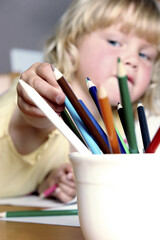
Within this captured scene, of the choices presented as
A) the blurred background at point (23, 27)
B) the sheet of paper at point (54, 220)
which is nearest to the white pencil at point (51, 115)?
the sheet of paper at point (54, 220)

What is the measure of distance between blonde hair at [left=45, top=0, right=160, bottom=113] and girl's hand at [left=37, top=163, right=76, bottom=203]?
0.85 ft

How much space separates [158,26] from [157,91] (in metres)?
0.23

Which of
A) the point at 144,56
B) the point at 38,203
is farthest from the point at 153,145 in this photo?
the point at 144,56

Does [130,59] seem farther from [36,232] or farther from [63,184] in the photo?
[36,232]

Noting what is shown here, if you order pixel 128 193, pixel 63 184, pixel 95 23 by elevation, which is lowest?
pixel 63 184

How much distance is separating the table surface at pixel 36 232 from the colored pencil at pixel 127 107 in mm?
108

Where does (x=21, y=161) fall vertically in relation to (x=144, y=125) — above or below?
below

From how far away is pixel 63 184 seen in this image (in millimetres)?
604

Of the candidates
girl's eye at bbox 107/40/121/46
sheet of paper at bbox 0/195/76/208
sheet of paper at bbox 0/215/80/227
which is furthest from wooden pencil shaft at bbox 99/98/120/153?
girl's eye at bbox 107/40/121/46

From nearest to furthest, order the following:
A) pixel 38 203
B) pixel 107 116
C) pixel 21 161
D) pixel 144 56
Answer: pixel 107 116, pixel 38 203, pixel 21 161, pixel 144 56

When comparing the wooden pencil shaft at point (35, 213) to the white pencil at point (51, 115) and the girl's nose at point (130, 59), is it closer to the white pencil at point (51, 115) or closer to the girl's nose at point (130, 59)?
the white pencil at point (51, 115)

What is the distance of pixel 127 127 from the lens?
0.72 ft

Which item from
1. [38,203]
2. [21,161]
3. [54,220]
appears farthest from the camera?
[21,161]

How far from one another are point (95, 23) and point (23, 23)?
1204 mm
